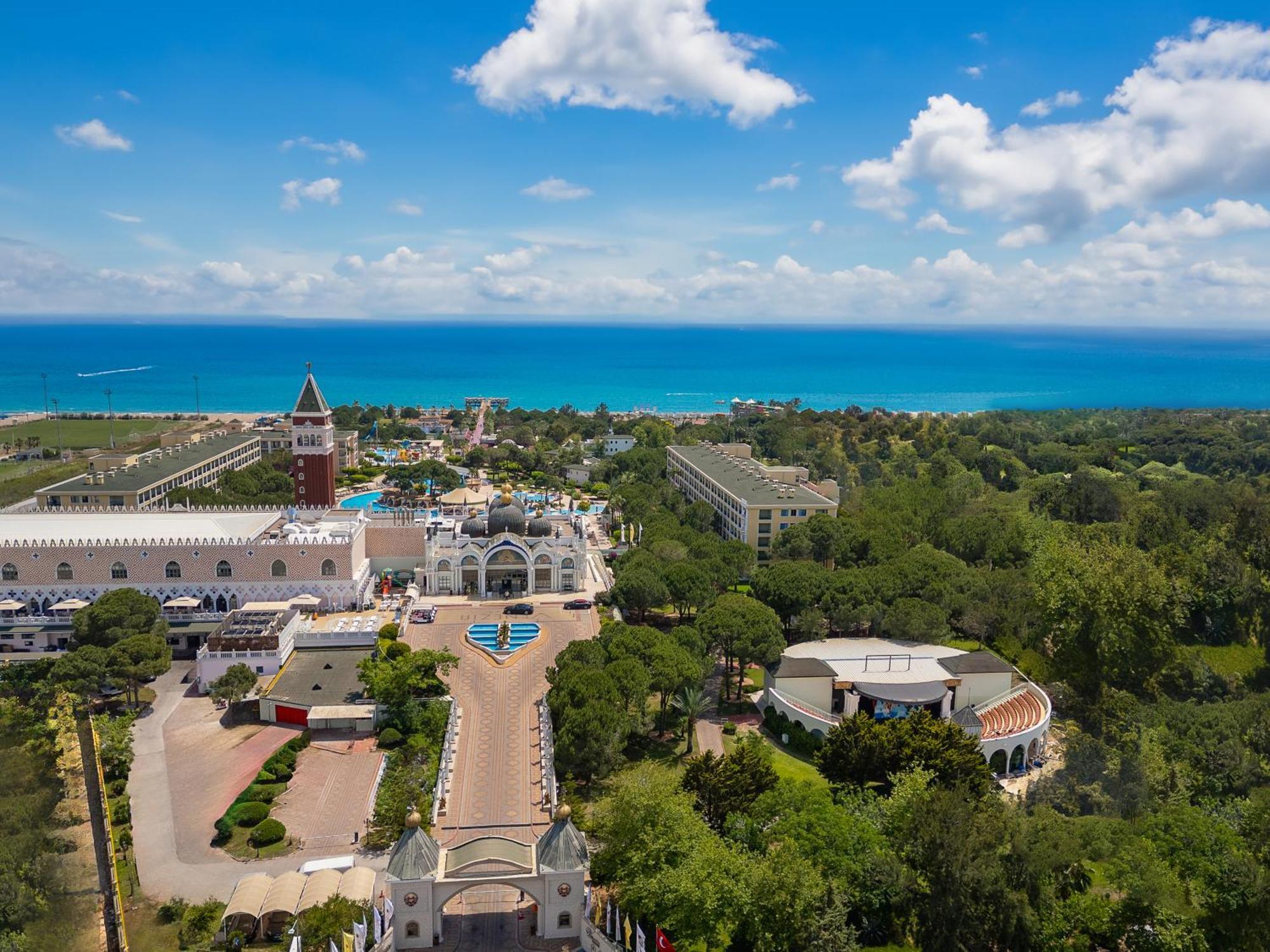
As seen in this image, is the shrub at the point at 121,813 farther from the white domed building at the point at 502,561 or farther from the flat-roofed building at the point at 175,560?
the white domed building at the point at 502,561

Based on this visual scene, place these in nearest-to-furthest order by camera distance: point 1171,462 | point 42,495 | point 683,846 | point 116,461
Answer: point 683,846 → point 42,495 → point 116,461 → point 1171,462

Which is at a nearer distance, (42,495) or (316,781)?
(316,781)

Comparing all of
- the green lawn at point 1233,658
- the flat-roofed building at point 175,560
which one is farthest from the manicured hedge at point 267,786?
the green lawn at point 1233,658

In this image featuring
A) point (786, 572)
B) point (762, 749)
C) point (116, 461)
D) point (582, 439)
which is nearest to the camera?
point (762, 749)

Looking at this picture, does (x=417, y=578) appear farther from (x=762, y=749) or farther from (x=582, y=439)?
(x=582, y=439)

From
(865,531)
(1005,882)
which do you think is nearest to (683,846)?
(1005,882)

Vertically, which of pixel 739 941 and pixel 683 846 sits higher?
pixel 683 846

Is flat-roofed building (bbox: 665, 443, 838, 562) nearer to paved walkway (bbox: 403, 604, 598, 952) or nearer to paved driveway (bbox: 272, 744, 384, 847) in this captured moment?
paved walkway (bbox: 403, 604, 598, 952)
